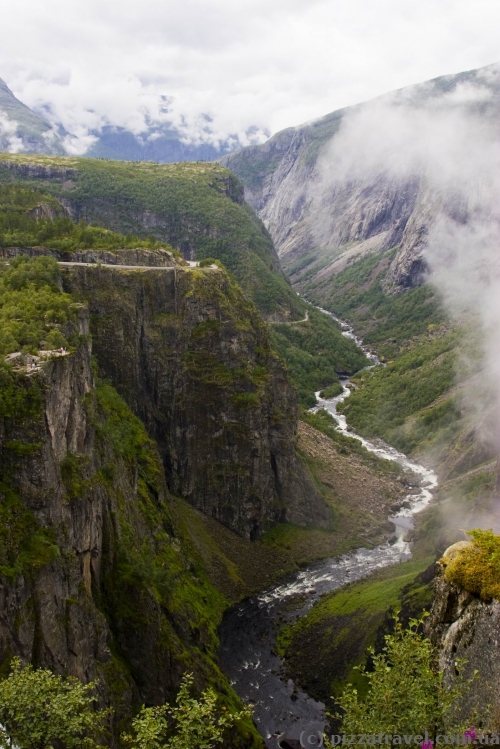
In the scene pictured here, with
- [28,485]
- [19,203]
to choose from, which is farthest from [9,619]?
[19,203]

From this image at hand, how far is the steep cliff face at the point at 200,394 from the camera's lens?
97.1 meters

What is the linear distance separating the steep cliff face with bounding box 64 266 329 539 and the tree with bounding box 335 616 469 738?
7447cm

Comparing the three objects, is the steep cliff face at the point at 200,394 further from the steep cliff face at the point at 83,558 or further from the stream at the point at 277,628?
the steep cliff face at the point at 83,558

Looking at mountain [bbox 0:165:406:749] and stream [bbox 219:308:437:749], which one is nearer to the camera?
mountain [bbox 0:165:406:749]

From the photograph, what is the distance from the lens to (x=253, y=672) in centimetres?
7044

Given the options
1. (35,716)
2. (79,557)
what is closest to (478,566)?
(35,716)

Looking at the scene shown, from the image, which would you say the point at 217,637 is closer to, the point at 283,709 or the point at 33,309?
the point at 283,709

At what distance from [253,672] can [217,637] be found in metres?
6.84

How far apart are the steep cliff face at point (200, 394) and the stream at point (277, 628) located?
12177mm

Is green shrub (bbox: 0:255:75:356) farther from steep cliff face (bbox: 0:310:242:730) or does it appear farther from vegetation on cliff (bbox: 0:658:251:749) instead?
vegetation on cliff (bbox: 0:658:251:749)

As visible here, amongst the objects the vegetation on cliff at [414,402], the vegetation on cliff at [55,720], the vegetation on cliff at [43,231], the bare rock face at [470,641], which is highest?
the vegetation on cliff at [43,231]

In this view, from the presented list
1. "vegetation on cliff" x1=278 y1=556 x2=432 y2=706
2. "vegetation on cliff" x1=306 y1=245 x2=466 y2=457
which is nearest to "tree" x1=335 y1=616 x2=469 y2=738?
"vegetation on cliff" x1=278 y1=556 x2=432 y2=706

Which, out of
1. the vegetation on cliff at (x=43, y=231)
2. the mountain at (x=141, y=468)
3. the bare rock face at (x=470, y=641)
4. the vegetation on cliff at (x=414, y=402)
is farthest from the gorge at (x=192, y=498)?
the vegetation on cliff at (x=414, y=402)

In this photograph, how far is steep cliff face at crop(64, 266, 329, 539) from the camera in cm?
9712
